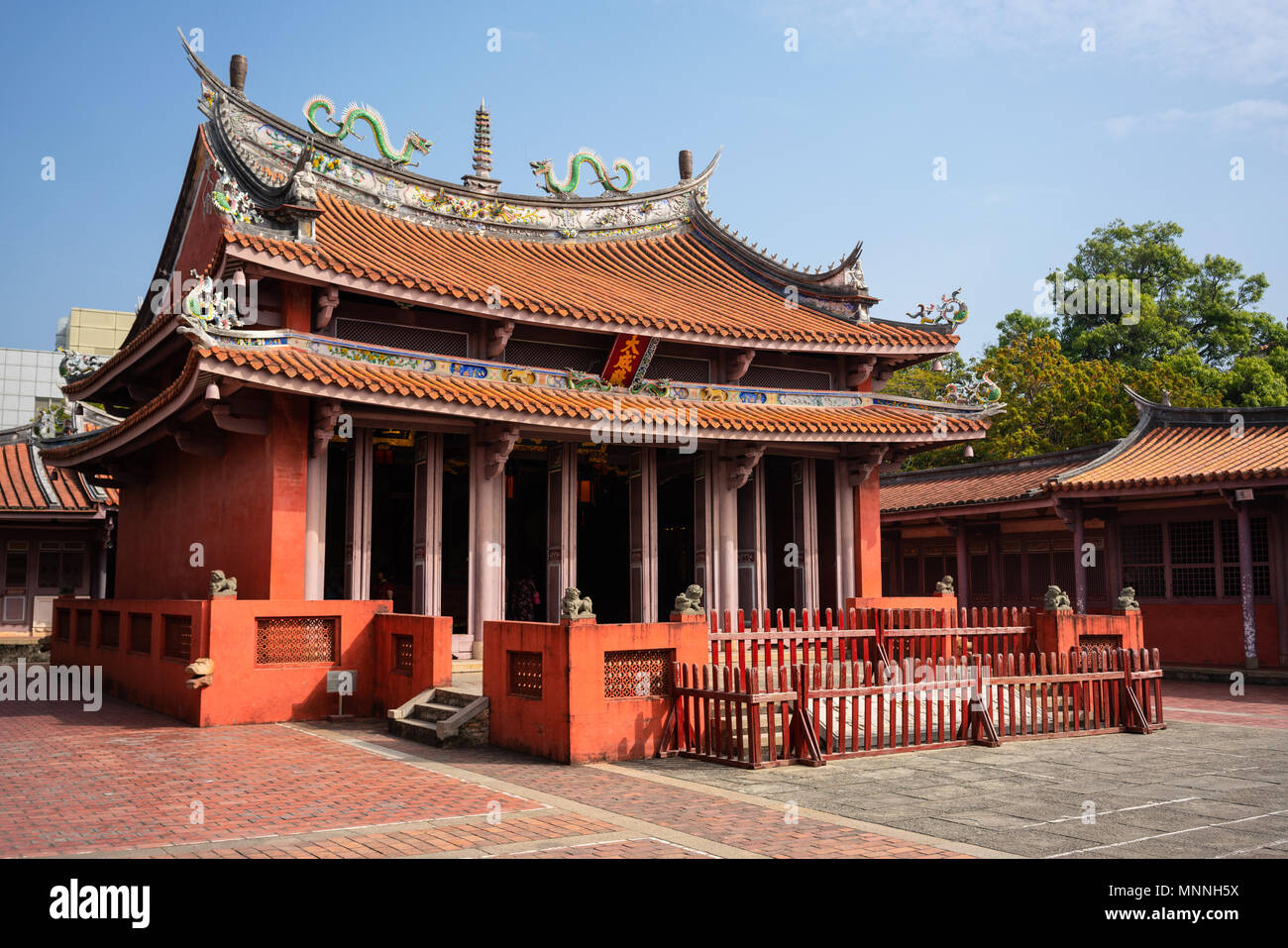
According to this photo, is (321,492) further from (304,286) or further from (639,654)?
(639,654)

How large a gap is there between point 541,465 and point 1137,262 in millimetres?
42792

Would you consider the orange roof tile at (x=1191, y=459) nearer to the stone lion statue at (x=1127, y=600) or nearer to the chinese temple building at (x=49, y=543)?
the stone lion statue at (x=1127, y=600)

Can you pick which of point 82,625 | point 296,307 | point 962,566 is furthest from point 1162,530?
point 82,625

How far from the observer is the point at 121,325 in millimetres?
50844

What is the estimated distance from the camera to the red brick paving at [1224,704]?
14039 mm

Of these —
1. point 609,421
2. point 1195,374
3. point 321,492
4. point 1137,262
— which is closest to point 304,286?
point 321,492

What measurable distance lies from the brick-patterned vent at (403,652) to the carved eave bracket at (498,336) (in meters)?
4.63

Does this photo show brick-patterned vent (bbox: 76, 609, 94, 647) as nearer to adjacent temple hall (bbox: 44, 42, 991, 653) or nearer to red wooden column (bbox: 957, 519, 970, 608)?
adjacent temple hall (bbox: 44, 42, 991, 653)

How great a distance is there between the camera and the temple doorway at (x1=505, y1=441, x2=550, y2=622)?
57.0 feet

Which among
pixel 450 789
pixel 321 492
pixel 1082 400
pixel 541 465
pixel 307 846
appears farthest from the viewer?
pixel 1082 400

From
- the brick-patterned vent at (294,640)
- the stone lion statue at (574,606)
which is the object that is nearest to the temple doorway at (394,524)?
the brick-patterned vent at (294,640)

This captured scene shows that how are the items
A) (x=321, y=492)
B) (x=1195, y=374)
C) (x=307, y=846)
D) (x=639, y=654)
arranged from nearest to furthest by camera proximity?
1. (x=307, y=846)
2. (x=639, y=654)
3. (x=321, y=492)
4. (x=1195, y=374)

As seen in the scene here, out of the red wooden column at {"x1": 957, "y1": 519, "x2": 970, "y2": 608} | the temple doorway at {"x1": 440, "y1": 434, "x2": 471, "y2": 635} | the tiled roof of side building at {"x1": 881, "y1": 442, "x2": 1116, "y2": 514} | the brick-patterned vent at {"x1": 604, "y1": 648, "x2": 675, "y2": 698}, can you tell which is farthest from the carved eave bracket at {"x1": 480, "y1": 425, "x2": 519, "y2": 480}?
the red wooden column at {"x1": 957, "y1": 519, "x2": 970, "y2": 608}

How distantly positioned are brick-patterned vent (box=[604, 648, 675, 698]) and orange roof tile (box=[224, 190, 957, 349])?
6126mm
